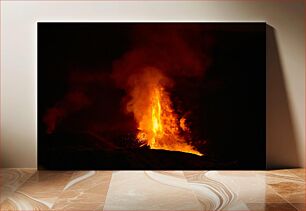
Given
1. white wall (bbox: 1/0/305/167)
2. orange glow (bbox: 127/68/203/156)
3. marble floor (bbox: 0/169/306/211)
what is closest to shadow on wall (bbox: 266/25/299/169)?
white wall (bbox: 1/0/305/167)

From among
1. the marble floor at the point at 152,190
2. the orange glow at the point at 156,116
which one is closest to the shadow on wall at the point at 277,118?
the marble floor at the point at 152,190

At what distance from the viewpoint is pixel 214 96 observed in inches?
159

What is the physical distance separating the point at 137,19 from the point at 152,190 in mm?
1462

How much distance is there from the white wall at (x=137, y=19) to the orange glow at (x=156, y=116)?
514 mm

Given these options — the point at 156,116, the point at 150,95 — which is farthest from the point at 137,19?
the point at 156,116

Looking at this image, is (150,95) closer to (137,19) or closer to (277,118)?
(137,19)

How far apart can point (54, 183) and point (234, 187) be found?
4.07ft

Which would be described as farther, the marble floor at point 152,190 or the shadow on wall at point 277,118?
the shadow on wall at point 277,118

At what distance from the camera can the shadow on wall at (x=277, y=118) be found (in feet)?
13.5

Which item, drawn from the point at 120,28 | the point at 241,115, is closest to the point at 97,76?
the point at 120,28

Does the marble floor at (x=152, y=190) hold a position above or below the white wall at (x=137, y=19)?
below

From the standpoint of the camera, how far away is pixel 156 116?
160 inches

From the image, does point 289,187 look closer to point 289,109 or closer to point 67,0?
point 289,109

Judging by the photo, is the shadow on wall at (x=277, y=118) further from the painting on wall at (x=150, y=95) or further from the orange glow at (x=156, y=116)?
the orange glow at (x=156, y=116)
